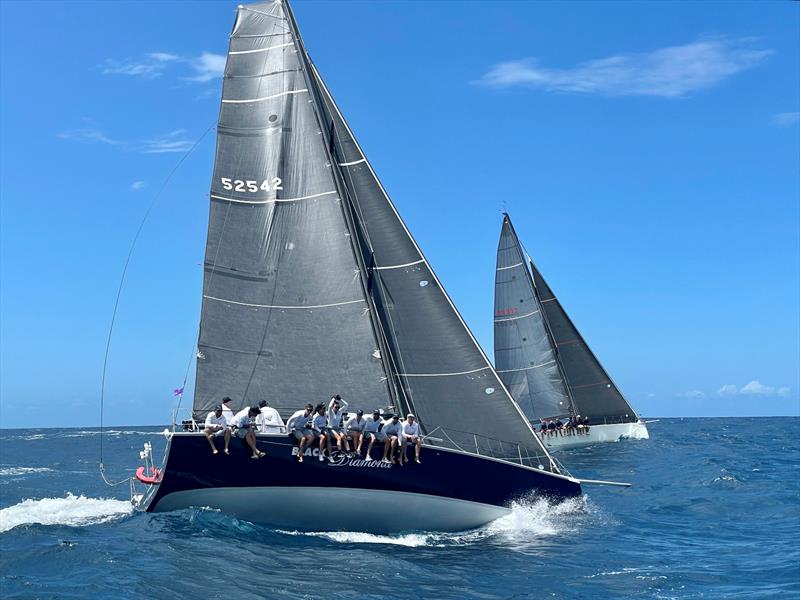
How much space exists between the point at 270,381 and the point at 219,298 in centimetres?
250

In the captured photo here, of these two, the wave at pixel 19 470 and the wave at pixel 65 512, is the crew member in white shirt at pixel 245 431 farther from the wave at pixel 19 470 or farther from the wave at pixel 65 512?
the wave at pixel 19 470

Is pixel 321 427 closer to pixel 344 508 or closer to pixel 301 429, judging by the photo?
pixel 301 429

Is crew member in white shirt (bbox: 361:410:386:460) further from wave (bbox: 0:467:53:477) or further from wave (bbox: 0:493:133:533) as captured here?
wave (bbox: 0:467:53:477)

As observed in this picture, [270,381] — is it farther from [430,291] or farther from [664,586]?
[664,586]

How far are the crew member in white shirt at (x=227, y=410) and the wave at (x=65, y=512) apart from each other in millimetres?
5186

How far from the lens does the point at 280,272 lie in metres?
20.9

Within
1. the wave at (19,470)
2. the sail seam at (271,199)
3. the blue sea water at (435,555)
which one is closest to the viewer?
the blue sea water at (435,555)

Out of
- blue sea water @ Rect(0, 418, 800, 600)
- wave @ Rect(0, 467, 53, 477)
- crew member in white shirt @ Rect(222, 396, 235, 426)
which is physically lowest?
wave @ Rect(0, 467, 53, 477)

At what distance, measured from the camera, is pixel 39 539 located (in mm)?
19562

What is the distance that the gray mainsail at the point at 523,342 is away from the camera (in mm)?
47688

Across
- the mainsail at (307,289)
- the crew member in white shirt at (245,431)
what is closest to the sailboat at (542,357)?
the mainsail at (307,289)

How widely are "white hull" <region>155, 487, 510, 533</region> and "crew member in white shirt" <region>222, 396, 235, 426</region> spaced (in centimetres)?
162

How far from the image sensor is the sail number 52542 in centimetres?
2127

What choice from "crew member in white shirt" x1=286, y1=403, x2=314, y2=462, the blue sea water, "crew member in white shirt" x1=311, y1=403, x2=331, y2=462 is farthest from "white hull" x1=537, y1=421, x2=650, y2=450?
"crew member in white shirt" x1=286, y1=403, x2=314, y2=462
